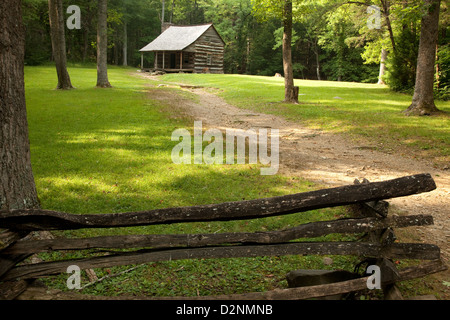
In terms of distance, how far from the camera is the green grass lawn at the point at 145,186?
4684 millimetres

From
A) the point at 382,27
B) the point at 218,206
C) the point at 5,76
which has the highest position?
the point at 382,27

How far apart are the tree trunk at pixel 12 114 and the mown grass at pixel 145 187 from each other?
1.08 meters

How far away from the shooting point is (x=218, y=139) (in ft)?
38.0

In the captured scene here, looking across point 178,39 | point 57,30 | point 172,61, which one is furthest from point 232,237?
point 172,61

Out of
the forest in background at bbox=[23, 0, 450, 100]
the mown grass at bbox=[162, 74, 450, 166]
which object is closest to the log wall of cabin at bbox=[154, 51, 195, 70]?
the forest in background at bbox=[23, 0, 450, 100]

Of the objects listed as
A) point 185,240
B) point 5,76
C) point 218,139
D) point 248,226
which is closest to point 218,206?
point 185,240

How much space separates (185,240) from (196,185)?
387cm

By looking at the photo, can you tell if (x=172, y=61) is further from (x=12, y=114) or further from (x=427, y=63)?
(x=12, y=114)

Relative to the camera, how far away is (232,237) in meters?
3.95

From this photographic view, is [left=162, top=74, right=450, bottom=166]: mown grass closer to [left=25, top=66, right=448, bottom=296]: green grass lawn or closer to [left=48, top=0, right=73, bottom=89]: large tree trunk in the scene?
[left=25, top=66, right=448, bottom=296]: green grass lawn

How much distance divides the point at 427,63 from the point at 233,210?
14439mm
